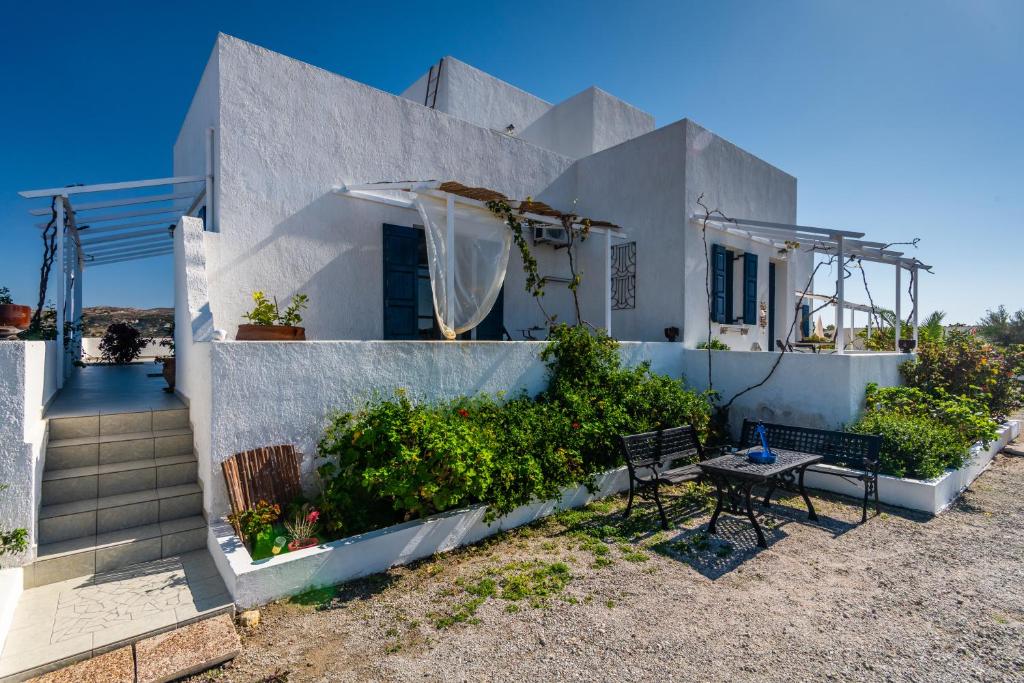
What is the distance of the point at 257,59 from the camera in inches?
252

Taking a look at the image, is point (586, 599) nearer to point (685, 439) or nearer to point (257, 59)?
point (685, 439)

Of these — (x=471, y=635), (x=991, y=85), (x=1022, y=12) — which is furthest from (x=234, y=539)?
(x=991, y=85)

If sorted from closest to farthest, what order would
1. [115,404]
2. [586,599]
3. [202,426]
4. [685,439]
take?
[586,599], [202,426], [115,404], [685,439]

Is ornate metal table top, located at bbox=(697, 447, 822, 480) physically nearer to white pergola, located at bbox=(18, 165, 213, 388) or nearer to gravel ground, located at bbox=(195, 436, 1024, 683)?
gravel ground, located at bbox=(195, 436, 1024, 683)

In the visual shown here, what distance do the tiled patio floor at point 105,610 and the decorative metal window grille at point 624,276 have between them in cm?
830

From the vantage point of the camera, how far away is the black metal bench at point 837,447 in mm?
5367

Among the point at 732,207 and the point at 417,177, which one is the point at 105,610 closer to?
the point at 417,177

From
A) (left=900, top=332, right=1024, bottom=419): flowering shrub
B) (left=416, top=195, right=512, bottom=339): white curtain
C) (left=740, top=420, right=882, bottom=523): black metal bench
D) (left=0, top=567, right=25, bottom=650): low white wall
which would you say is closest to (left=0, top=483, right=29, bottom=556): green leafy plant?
(left=0, top=567, right=25, bottom=650): low white wall

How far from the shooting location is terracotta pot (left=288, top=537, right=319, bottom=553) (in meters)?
3.89

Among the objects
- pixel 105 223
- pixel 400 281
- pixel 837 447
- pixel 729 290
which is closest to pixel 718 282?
pixel 729 290

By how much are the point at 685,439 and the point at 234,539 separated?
17.2 feet

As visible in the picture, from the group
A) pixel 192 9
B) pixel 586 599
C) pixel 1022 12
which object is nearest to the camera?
pixel 586 599

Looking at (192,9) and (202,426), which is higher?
(192,9)

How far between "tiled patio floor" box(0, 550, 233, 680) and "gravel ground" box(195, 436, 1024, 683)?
61 cm
